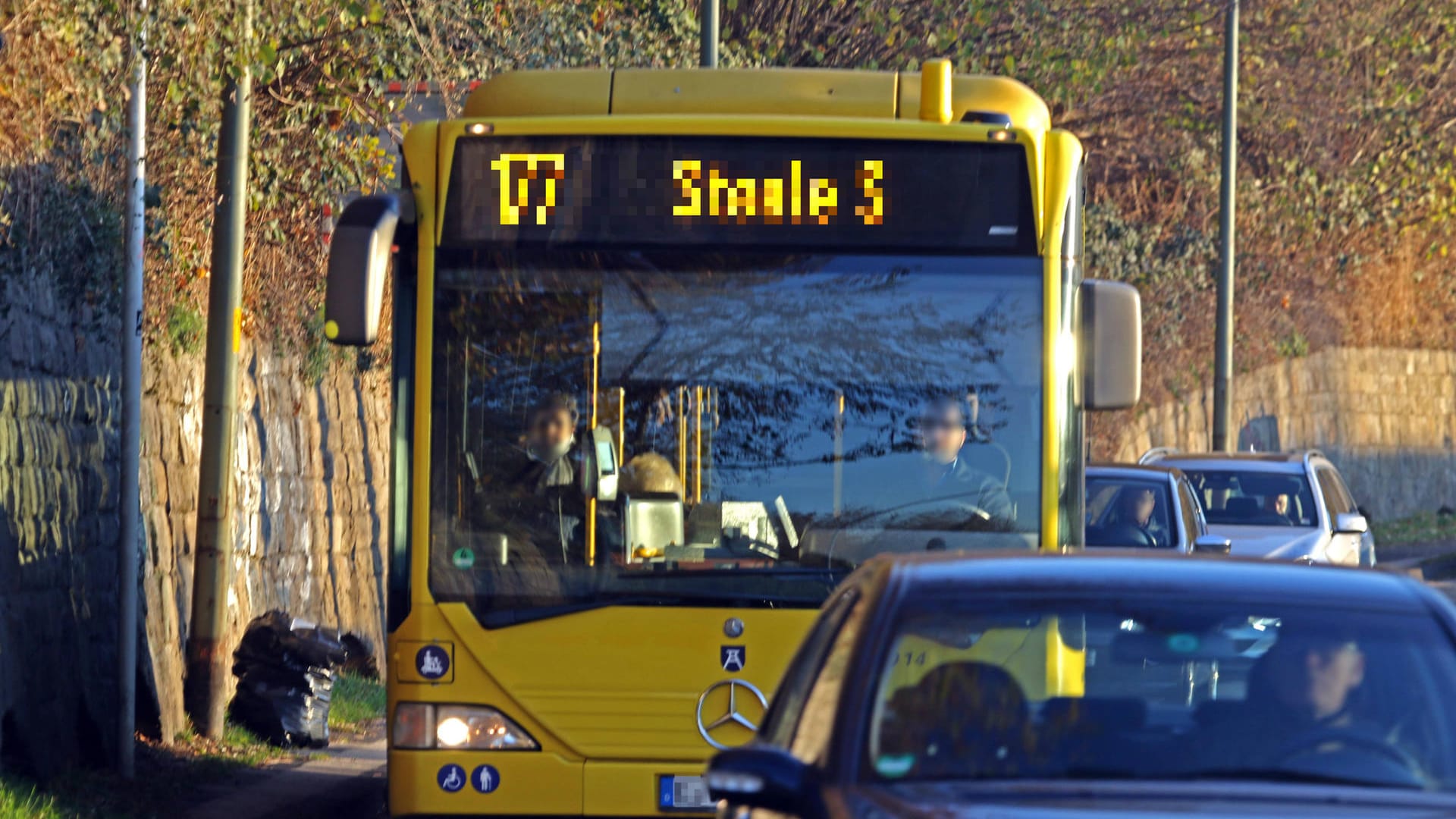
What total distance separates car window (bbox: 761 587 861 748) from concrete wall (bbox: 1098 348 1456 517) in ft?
102

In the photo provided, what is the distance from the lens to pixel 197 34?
33.3 feet

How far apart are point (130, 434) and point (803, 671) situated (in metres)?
6.07

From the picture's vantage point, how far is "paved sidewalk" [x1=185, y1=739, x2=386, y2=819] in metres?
9.61

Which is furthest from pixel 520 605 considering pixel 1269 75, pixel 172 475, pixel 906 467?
pixel 1269 75

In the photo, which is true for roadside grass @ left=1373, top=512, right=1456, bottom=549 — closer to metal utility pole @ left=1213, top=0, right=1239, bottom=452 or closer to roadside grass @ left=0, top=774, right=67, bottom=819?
metal utility pole @ left=1213, top=0, right=1239, bottom=452

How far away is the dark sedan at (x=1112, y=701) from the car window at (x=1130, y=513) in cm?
929

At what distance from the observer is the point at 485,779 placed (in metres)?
6.66

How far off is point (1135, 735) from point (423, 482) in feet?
11.0

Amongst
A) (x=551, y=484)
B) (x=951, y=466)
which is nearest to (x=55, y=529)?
(x=551, y=484)

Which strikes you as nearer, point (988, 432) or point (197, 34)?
point (988, 432)

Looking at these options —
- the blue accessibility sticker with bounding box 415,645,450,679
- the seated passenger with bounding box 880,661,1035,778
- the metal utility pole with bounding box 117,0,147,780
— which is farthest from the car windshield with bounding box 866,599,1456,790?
the metal utility pole with bounding box 117,0,147,780

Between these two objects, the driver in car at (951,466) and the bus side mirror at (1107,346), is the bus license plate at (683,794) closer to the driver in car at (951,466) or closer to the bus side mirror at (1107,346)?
the driver in car at (951,466)

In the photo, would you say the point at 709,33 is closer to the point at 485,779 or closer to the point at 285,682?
the point at 285,682

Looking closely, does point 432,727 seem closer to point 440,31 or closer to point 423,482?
point 423,482
